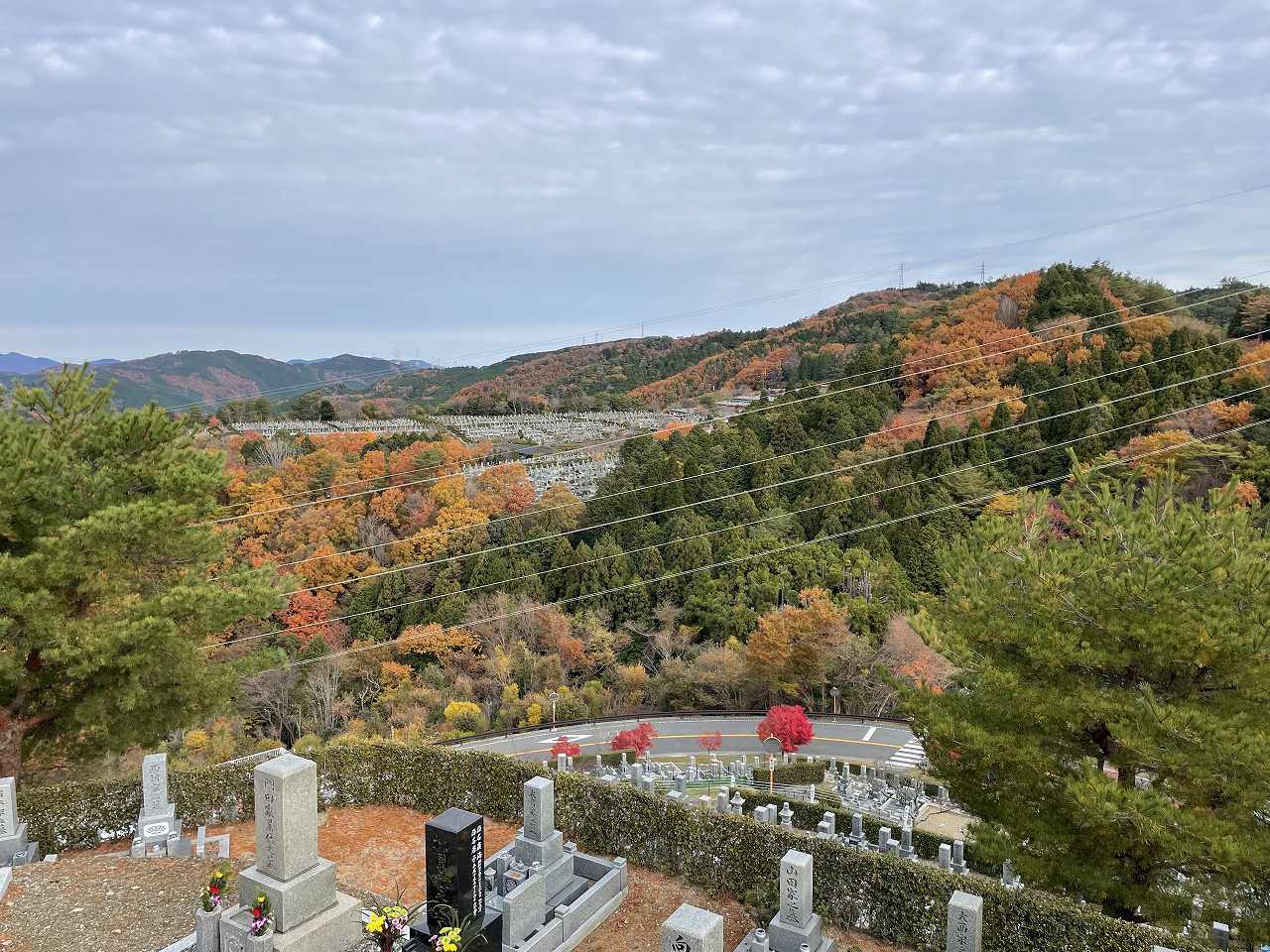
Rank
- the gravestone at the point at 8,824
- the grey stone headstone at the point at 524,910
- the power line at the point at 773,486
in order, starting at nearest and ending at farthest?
the grey stone headstone at the point at 524,910
the gravestone at the point at 8,824
the power line at the point at 773,486

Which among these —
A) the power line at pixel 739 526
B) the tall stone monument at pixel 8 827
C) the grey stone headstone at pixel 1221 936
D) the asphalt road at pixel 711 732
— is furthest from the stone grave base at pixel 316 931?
the power line at pixel 739 526

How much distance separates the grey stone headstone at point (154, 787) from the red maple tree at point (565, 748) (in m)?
10.2

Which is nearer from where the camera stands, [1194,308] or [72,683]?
[72,683]

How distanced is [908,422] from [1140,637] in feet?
103

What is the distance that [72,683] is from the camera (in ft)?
35.6

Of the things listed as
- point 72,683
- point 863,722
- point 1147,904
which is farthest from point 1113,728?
point 863,722

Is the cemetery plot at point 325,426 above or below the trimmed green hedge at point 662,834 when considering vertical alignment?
above

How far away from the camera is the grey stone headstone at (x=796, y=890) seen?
7723 mm

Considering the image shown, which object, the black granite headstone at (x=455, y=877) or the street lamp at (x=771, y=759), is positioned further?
the street lamp at (x=771, y=759)

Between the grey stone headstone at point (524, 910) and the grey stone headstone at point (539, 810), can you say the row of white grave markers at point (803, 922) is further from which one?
the grey stone headstone at point (539, 810)

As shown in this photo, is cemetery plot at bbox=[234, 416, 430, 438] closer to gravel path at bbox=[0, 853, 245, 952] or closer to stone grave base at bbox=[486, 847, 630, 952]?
gravel path at bbox=[0, 853, 245, 952]

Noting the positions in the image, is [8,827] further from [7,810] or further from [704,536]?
[704,536]

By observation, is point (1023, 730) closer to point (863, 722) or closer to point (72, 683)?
point (72, 683)

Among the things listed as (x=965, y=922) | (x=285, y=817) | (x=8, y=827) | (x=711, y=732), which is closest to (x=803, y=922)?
(x=965, y=922)
